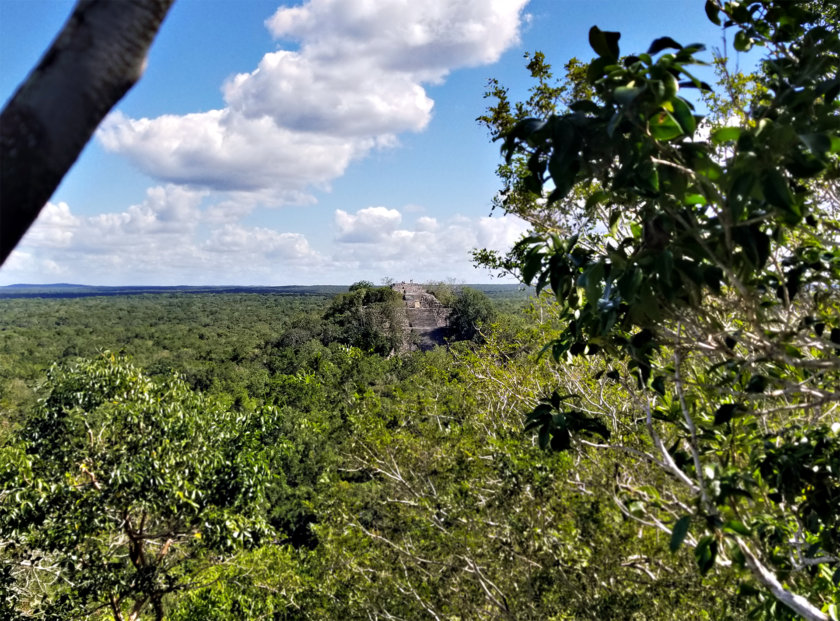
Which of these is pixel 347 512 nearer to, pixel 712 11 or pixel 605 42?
pixel 712 11

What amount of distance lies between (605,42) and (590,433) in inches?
66.2

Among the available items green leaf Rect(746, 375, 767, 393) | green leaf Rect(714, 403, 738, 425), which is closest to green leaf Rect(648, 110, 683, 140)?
green leaf Rect(746, 375, 767, 393)

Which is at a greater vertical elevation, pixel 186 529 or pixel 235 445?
pixel 235 445

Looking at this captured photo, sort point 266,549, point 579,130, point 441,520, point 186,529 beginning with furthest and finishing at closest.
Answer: point 266,549 → point 186,529 → point 441,520 → point 579,130

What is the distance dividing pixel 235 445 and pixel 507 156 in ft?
20.9

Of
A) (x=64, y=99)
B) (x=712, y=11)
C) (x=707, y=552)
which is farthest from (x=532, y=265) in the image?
(x=64, y=99)

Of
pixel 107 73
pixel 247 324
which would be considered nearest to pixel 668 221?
pixel 107 73

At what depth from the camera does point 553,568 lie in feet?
14.8

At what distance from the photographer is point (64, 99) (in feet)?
2.81

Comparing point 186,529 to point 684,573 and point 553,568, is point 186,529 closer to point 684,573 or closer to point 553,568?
point 553,568

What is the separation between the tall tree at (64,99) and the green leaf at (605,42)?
3.90 feet

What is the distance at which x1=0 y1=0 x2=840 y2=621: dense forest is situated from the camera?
1.72 metres

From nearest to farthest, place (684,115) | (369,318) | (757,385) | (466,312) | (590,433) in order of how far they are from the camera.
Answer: (684,115), (757,385), (590,433), (369,318), (466,312)

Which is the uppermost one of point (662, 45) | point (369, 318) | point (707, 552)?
point (662, 45)
